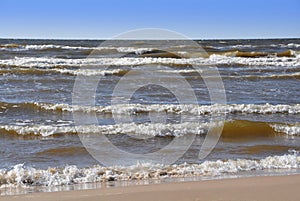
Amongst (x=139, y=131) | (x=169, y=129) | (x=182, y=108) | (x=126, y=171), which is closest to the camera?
(x=126, y=171)

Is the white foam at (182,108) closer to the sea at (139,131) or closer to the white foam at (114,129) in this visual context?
the sea at (139,131)

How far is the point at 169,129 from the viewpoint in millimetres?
8242

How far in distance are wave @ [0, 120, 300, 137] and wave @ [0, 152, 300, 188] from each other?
2.02 metres

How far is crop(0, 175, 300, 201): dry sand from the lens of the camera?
171 inches

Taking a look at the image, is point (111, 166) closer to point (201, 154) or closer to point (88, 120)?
point (201, 154)

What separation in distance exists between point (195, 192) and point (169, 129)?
373 centimetres

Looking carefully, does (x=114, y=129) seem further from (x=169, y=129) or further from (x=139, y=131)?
(x=169, y=129)

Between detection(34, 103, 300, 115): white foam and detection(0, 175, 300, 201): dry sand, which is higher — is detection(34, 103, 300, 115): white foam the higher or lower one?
the higher one

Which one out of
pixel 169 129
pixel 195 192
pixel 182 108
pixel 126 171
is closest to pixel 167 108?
pixel 182 108

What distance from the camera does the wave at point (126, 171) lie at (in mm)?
5145

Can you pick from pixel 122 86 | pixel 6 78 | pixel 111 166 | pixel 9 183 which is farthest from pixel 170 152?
pixel 6 78

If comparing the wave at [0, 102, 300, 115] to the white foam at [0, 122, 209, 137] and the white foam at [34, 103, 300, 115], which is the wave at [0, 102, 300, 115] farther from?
the white foam at [0, 122, 209, 137]

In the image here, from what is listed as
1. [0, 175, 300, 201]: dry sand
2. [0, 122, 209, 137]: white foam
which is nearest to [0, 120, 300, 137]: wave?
[0, 122, 209, 137]: white foam

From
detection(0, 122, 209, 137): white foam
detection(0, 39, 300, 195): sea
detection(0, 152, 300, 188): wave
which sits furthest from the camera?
detection(0, 122, 209, 137): white foam
